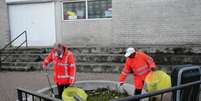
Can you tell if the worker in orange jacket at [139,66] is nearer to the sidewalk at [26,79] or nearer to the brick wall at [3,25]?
the sidewalk at [26,79]

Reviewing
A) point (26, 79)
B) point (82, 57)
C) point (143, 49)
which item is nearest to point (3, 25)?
point (82, 57)

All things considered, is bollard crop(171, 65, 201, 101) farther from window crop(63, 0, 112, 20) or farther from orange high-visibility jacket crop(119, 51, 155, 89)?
window crop(63, 0, 112, 20)

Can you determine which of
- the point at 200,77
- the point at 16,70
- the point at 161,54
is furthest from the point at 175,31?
the point at 200,77

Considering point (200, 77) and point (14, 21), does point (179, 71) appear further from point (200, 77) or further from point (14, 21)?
point (14, 21)

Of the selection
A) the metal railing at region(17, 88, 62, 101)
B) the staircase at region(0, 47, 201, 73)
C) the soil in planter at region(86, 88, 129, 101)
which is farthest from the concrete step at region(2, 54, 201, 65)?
the metal railing at region(17, 88, 62, 101)

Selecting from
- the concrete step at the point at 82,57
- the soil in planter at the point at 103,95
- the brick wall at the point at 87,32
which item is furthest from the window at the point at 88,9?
the soil in planter at the point at 103,95

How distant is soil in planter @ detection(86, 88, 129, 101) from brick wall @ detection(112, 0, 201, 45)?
228 inches

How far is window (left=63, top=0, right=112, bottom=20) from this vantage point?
538 inches

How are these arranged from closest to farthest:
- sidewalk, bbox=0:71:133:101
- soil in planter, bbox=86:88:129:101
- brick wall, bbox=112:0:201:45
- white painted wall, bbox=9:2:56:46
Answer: soil in planter, bbox=86:88:129:101, sidewalk, bbox=0:71:133:101, brick wall, bbox=112:0:201:45, white painted wall, bbox=9:2:56:46

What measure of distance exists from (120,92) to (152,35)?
5927 mm

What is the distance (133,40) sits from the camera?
43.2 ft

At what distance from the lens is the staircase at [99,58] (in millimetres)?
10852

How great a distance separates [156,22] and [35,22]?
6171 millimetres

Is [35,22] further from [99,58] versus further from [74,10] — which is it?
[99,58]
